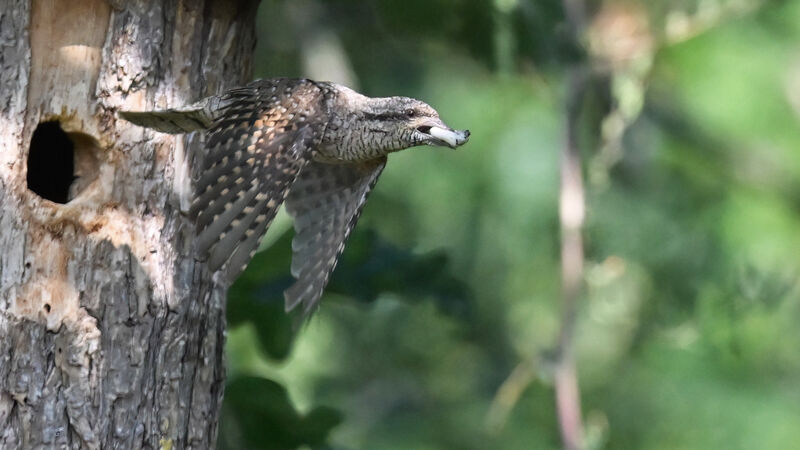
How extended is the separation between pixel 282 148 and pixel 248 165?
106 mm

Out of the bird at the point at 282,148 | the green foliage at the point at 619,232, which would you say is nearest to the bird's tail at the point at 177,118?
the bird at the point at 282,148

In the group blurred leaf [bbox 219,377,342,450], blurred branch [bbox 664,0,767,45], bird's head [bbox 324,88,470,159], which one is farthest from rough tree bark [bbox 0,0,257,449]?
blurred branch [bbox 664,0,767,45]

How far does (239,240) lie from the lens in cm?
301

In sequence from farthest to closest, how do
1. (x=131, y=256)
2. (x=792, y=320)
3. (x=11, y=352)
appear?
Answer: (x=792, y=320) < (x=131, y=256) < (x=11, y=352)

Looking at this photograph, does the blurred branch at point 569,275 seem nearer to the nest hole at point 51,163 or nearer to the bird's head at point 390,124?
the bird's head at point 390,124

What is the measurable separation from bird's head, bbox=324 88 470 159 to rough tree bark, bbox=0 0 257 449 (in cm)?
42

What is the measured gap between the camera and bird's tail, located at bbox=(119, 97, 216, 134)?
10.1 feet

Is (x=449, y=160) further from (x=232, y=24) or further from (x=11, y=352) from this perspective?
(x=11, y=352)

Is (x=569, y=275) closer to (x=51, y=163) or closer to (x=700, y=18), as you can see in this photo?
(x=700, y=18)

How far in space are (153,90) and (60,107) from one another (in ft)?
0.89

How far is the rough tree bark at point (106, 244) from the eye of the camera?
3051mm

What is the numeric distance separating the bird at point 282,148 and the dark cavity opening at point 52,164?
0.52m

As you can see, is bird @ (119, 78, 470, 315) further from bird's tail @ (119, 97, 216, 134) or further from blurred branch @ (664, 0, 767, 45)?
blurred branch @ (664, 0, 767, 45)

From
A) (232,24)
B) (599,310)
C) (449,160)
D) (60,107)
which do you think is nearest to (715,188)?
(599,310)
